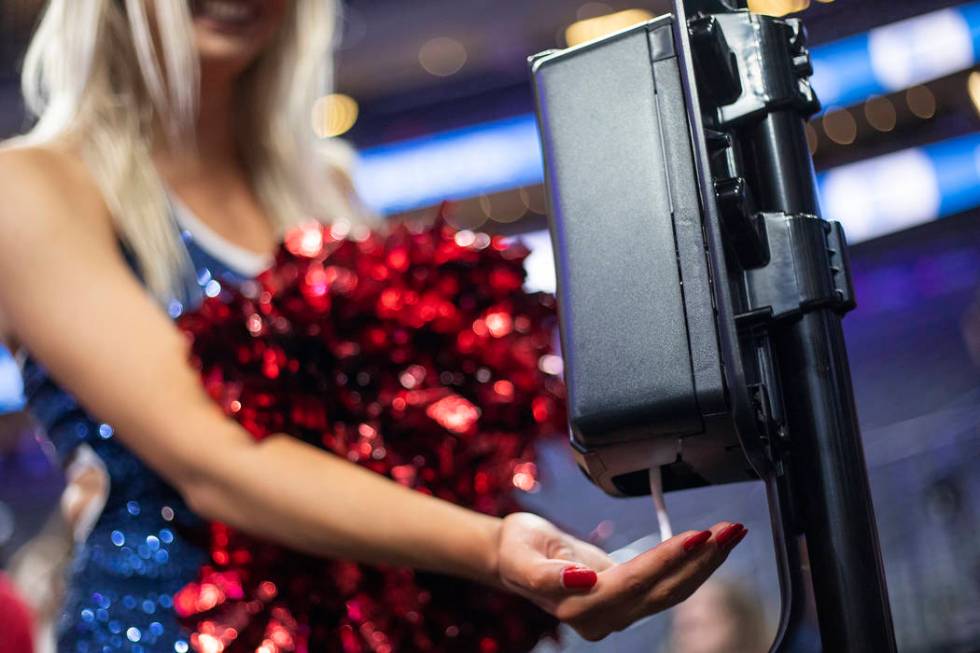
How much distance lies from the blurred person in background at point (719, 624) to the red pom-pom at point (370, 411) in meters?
1.56

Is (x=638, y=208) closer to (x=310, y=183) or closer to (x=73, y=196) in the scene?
(x=73, y=196)

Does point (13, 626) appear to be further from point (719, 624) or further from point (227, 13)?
point (719, 624)

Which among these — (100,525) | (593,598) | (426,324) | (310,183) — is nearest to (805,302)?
(593,598)

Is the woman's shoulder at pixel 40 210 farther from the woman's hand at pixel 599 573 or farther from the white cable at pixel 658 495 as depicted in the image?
the white cable at pixel 658 495

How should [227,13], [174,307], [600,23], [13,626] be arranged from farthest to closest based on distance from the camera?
1. [600,23]
2. [13,626]
3. [227,13]
4. [174,307]

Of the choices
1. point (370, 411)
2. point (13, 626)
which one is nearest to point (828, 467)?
point (370, 411)

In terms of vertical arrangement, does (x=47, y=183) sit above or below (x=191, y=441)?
above

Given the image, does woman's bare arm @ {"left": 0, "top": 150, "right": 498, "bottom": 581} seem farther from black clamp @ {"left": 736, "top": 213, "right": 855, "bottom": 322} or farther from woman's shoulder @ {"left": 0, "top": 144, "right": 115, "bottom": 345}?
black clamp @ {"left": 736, "top": 213, "right": 855, "bottom": 322}

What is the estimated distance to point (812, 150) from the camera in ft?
22.4


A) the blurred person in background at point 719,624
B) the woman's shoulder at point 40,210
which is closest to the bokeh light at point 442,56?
the blurred person in background at point 719,624

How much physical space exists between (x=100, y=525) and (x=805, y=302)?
2.78 ft

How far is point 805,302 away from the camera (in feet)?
2.20

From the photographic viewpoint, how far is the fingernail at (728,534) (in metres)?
0.69

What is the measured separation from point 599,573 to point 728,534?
101mm
